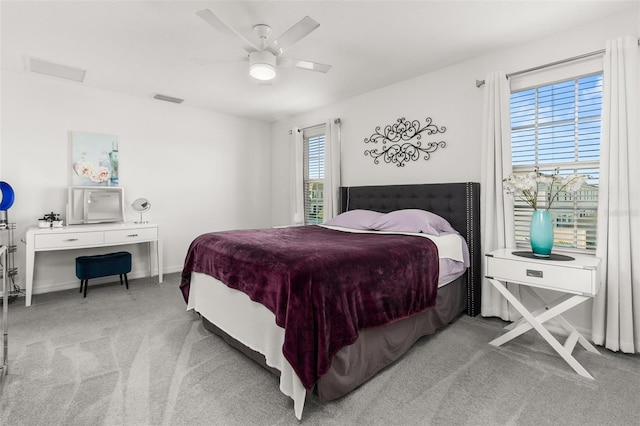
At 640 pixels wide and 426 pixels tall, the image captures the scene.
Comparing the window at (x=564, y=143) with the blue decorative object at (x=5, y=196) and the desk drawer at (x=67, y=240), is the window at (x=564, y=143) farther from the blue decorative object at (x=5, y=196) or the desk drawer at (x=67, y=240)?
the blue decorative object at (x=5, y=196)

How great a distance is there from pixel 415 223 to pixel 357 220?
0.75 meters

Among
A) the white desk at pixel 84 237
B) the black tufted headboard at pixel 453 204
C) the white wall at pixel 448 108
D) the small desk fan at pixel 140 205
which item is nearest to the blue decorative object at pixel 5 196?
the white desk at pixel 84 237

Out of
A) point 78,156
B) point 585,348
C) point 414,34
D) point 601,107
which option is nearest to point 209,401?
point 585,348

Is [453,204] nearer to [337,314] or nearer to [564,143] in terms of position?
[564,143]

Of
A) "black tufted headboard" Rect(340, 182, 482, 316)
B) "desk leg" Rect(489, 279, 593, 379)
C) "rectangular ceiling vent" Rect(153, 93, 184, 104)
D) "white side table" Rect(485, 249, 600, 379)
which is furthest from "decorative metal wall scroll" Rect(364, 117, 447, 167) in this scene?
"rectangular ceiling vent" Rect(153, 93, 184, 104)

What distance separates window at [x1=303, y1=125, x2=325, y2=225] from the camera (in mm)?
5016

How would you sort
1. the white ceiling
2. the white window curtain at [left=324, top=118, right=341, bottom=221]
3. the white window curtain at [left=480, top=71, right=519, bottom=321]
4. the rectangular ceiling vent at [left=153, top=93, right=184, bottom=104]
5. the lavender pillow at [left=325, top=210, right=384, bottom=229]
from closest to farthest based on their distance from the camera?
the white ceiling, the white window curtain at [left=480, top=71, right=519, bottom=321], the lavender pillow at [left=325, top=210, right=384, bottom=229], the rectangular ceiling vent at [left=153, top=93, right=184, bottom=104], the white window curtain at [left=324, top=118, right=341, bottom=221]

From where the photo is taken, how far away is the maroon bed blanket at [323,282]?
1626 mm

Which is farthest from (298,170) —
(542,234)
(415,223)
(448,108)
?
(542,234)

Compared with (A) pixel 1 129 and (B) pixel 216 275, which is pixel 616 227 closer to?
(B) pixel 216 275

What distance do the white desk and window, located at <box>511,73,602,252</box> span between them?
424cm

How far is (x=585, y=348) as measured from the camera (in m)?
2.39

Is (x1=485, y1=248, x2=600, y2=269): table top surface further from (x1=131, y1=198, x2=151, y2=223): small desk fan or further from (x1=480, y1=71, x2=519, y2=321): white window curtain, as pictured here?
(x1=131, y1=198, x2=151, y2=223): small desk fan

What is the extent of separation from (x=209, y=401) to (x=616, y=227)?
300cm
